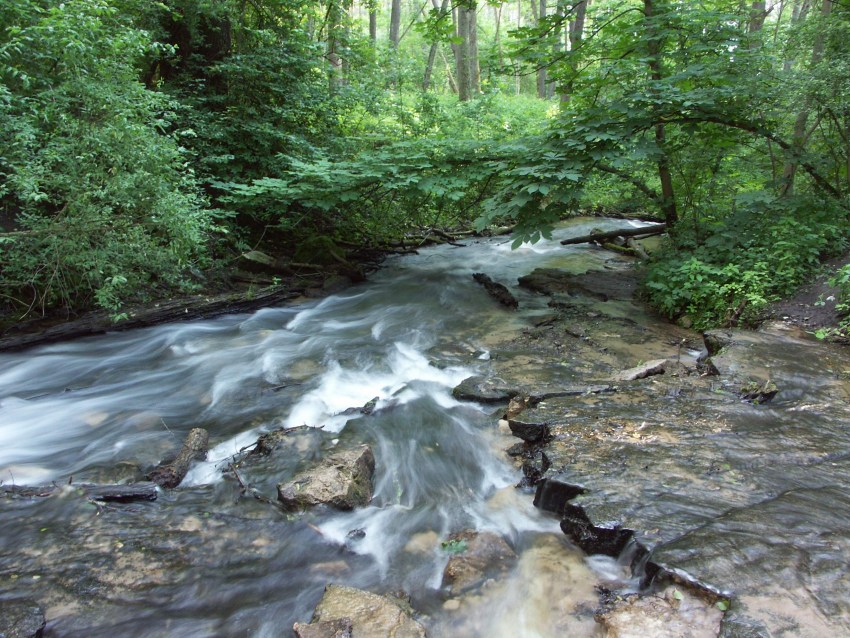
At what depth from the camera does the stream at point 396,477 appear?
113 inches

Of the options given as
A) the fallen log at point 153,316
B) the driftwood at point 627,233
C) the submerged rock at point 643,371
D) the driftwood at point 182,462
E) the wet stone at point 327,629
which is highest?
the driftwood at point 627,233

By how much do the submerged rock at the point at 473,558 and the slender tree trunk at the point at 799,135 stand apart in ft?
23.9

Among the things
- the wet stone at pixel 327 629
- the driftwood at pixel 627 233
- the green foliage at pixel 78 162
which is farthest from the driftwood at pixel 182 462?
the driftwood at pixel 627 233

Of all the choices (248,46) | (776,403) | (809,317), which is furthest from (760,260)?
(248,46)

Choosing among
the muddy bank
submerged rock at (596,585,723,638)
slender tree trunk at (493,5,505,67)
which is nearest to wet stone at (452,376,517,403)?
the muddy bank

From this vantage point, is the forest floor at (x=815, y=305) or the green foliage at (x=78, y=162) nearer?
the green foliage at (x=78, y=162)

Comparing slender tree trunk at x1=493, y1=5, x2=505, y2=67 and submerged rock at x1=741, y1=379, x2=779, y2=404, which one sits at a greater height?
slender tree trunk at x1=493, y1=5, x2=505, y2=67

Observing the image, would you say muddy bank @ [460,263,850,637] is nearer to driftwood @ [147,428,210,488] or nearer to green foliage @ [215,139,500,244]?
driftwood @ [147,428,210,488]

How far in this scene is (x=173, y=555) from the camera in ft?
10.6

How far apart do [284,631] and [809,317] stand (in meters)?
6.59

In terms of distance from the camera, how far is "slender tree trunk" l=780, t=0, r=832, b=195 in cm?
717

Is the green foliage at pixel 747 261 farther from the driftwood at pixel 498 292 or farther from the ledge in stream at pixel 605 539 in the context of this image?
the ledge in stream at pixel 605 539

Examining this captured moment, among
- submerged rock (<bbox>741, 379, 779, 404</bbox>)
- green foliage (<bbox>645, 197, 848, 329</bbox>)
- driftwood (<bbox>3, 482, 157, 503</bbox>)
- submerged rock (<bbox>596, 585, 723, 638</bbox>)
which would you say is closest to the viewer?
submerged rock (<bbox>596, 585, 723, 638</bbox>)

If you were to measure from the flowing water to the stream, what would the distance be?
0.06ft
